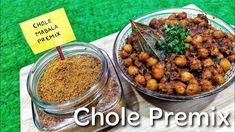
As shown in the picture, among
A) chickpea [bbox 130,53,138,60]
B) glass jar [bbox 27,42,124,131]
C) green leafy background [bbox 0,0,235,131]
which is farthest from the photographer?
green leafy background [bbox 0,0,235,131]

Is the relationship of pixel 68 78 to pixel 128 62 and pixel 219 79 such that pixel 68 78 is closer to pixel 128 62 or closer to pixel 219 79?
pixel 128 62

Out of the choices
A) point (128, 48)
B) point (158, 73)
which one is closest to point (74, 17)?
point (128, 48)

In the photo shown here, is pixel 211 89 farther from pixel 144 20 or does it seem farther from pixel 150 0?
pixel 150 0

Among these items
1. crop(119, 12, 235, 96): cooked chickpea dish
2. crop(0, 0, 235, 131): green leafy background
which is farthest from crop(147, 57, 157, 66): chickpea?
crop(0, 0, 235, 131): green leafy background

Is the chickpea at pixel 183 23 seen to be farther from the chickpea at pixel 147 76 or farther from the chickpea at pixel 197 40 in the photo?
the chickpea at pixel 147 76

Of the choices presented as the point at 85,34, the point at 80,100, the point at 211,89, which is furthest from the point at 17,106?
the point at 211,89

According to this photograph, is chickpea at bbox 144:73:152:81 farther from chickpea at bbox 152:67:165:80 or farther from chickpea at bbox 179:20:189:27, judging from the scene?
chickpea at bbox 179:20:189:27
